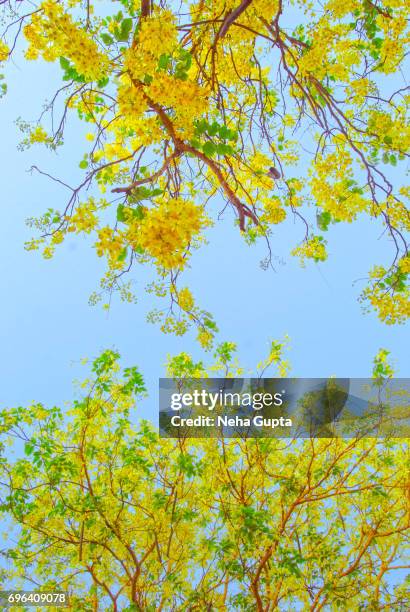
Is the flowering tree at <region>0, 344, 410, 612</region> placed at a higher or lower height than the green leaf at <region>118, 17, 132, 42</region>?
lower

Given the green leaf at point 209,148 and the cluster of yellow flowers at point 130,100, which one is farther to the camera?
the green leaf at point 209,148

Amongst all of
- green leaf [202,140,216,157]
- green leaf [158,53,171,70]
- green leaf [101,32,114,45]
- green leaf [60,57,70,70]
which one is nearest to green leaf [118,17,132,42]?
green leaf [101,32,114,45]

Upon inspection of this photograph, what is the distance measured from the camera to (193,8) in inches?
112

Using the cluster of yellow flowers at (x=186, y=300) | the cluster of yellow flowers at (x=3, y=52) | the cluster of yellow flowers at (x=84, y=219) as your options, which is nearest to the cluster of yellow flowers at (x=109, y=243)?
the cluster of yellow flowers at (x=84, y=219)

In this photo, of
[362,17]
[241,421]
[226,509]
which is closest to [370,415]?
[241,421]

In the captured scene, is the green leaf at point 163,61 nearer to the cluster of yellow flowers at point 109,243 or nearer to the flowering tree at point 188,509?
the cluster of yellow flowers at point 109,243

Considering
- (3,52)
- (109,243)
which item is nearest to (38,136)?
(3,52)

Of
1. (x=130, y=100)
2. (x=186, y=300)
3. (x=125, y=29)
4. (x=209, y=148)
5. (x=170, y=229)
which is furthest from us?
(x=186, y=300)

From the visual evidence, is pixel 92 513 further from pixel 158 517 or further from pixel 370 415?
pixel 370 415

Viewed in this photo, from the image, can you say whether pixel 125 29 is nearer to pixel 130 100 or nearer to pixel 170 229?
pixel 130 100

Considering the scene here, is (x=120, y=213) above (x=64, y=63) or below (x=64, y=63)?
below

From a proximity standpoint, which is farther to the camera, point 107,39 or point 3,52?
point 3,52

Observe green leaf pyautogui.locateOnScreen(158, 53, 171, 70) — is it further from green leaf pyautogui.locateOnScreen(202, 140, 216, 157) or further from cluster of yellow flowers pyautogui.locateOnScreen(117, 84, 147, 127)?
green leaf pyautogui.locateOnScreen(202, 140, 216, 157)

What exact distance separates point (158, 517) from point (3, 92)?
254 centimetres
